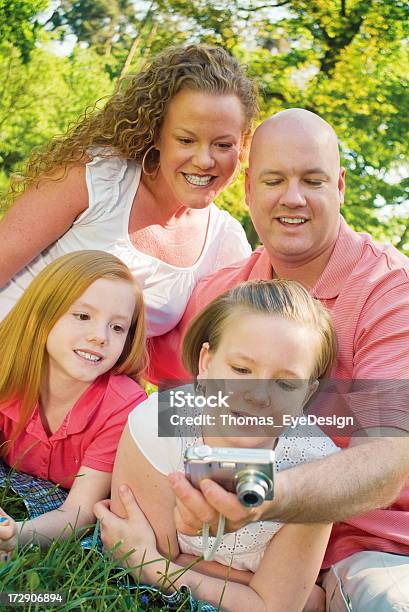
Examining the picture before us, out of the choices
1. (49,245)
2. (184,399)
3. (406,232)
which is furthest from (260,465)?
(406,232)

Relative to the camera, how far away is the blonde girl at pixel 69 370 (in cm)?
292

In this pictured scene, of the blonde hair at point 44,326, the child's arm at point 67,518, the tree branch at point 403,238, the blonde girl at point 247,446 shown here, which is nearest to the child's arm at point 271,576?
the blonde girl at point 247,446

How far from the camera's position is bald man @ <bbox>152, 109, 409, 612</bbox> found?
2.06 metres

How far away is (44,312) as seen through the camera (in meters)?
3.03

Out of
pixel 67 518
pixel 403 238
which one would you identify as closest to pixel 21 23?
pixel 403 238

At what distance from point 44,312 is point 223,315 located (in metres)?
0.75

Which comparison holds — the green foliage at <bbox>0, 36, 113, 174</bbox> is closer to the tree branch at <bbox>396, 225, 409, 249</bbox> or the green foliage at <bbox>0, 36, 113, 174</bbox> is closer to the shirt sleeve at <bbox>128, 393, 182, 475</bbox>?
the tree branch at <bbox>396, 225, 409, 249</bbox>

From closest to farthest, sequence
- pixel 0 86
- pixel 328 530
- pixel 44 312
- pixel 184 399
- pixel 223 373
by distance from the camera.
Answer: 1. pixel 328 530
2. pixel 223 373
3. pixel 184 399
4. pixel 44 312
5. pixel 0 86

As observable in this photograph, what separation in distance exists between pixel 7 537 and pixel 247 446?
738 mm

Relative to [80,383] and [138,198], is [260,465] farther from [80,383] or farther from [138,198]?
[138,198]

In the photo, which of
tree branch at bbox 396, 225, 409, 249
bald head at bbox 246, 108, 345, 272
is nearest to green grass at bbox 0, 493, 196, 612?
bald head at bbox 246, 108, 345, 272

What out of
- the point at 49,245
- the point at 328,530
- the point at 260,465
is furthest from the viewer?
the point at 49,245

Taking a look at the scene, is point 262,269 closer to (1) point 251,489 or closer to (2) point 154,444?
(2) point 154,444

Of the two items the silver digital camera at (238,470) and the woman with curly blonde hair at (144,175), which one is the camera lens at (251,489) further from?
the woman with curly blonde hair at (144,175)
